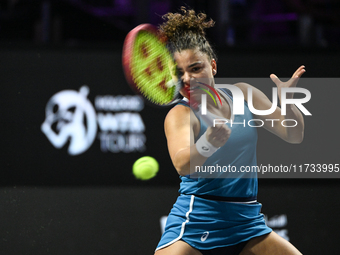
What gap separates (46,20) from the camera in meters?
4.78

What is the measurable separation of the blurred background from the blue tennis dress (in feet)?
5.33

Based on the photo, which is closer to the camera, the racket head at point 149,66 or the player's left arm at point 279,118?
the player's left arm at point 279,118

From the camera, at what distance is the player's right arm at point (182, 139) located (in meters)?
1.85

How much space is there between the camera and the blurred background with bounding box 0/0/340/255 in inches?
144

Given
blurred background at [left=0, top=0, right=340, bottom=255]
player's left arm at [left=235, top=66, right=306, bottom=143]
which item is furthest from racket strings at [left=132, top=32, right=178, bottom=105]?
blurred background at [left=0, top=0, right=340, bottom=255]

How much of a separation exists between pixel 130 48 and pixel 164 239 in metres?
0.97

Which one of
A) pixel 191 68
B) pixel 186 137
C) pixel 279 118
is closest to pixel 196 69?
pixel 191 68

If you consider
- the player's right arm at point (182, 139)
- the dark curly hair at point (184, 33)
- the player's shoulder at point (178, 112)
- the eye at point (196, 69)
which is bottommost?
the player's right arm at point (182, 139)

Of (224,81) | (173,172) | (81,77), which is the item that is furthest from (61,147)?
(224,81)

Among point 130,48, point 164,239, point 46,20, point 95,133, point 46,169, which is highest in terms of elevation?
→ point 46,20

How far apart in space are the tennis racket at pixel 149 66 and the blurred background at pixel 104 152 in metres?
1.29

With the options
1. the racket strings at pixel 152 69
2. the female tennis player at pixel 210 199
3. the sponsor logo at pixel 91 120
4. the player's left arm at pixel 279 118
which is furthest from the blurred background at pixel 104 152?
the female tennis player at pixel 210 199

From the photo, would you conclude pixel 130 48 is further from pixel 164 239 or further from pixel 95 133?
pixel 95 133

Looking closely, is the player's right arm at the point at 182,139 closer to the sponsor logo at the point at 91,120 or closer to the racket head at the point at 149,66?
the racket head at the point at 149,66
